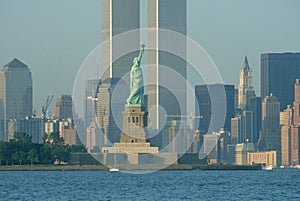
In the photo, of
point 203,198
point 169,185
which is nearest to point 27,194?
point 203,198

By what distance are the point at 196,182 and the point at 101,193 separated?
32743 mm

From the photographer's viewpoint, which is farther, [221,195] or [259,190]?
[259,190]

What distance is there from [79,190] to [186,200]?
62.9 ft

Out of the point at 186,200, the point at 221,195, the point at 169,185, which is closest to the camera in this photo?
the point at 186,200

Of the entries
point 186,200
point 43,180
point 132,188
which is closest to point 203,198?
point 186,200

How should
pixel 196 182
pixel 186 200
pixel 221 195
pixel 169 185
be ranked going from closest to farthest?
pixel 186 200
pixel 221 195
pixel 169 185
pixel 196 182

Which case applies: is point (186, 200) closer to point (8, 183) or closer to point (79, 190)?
point (79, 190)

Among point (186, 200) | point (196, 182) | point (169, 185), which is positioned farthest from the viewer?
point (196, 182)

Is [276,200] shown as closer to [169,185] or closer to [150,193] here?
[150,193]

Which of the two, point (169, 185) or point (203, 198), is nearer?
point (203, 198)

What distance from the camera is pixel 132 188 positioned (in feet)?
469

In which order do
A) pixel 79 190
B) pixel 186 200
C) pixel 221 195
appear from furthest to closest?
pixel 79 190 < pixel 221 195 < pixel 186 200

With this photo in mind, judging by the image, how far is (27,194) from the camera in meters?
128

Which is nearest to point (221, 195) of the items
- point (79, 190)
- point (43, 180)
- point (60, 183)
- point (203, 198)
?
point (203, 198)
